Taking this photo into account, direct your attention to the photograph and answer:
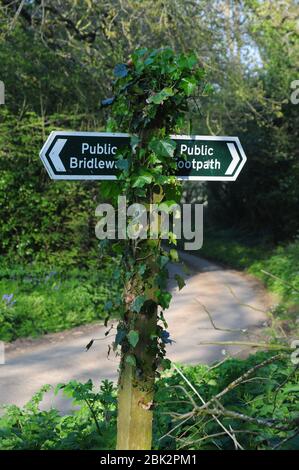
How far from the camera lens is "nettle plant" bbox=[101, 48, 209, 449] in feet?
11.2

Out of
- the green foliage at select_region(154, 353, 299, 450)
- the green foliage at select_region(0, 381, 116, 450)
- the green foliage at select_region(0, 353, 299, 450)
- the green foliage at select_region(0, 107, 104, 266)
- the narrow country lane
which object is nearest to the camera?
the green foliage at select_region(154, 353, 299, 450)

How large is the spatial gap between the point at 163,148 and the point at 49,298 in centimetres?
780

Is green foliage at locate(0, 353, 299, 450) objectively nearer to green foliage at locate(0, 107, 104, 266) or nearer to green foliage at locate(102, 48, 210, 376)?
green foliage at locate(102, 48, 210, 376)

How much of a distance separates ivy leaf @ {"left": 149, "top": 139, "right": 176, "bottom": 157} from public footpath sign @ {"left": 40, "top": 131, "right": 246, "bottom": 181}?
0.51 feet

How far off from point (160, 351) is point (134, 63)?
157 centimetres

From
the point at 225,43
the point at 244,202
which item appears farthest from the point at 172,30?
the point at 244,202

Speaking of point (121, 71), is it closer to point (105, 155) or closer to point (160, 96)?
point (160, 96)

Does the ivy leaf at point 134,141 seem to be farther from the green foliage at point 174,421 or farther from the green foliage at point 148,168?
the green foliage at point 174,421

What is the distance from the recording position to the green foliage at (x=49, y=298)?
9.75 m

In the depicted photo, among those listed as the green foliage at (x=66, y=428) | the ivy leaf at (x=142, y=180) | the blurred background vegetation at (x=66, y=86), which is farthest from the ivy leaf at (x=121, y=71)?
the blurred background vegetation at (x=66, y=86)

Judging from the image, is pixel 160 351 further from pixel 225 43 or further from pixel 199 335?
pixel 225 43

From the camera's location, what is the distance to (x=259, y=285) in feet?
56.2

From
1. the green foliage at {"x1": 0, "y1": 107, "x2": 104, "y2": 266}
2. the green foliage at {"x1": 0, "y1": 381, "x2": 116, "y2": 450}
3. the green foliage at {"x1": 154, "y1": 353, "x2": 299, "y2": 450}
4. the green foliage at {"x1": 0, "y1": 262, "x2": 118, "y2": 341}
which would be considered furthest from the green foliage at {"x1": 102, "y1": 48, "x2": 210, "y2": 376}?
the green foliage at {"x1": 0, "y1": 107, "x2": 104, "y2": 266}
